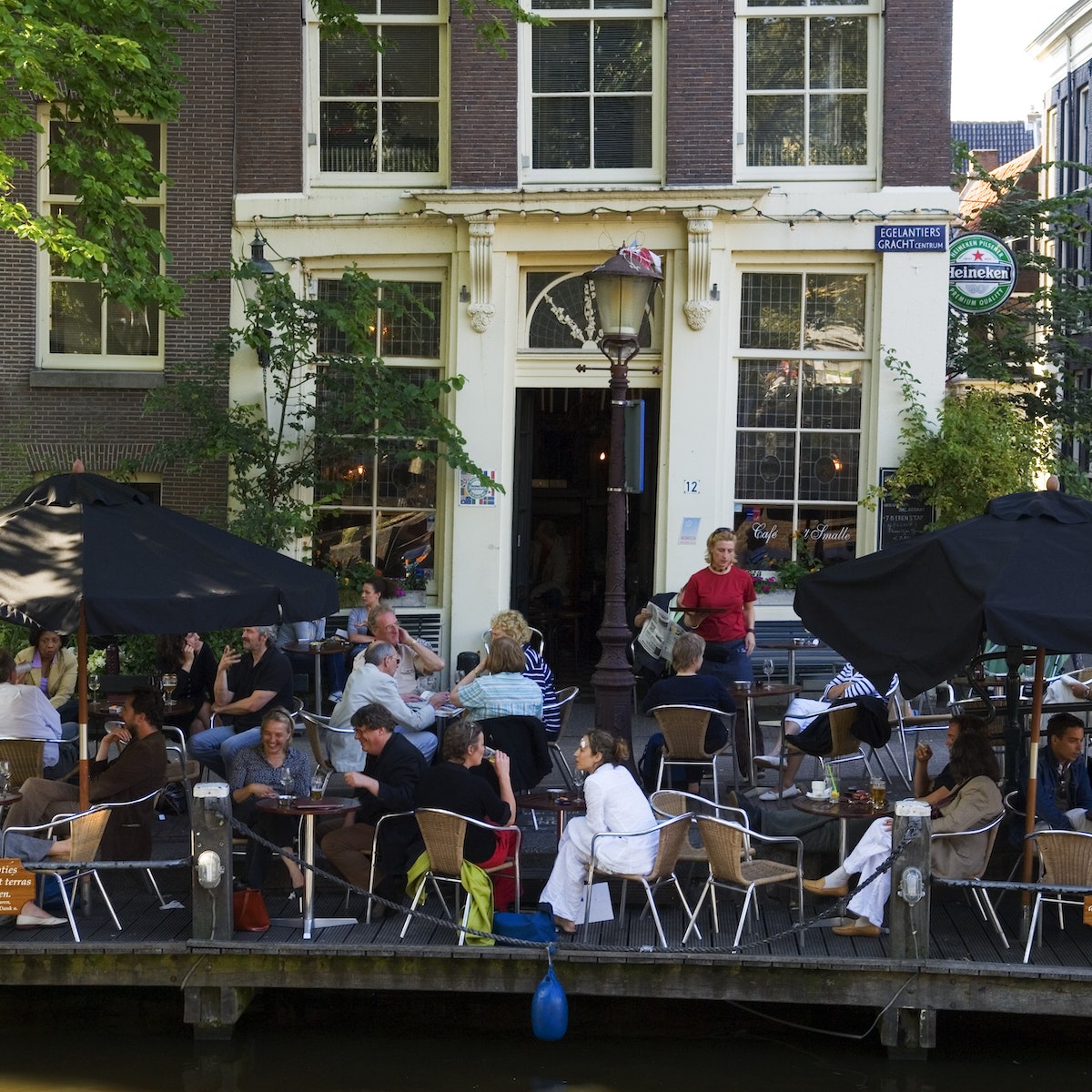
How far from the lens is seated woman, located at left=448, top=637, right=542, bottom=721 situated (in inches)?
371

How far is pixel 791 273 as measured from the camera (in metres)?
14.6

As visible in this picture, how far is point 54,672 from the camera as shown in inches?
445

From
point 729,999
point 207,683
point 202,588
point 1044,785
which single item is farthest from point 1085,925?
point 207,683

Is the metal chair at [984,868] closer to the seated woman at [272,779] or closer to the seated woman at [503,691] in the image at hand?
the seated woman at [503,691]

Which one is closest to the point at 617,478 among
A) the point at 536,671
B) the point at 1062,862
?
the point at 536,671

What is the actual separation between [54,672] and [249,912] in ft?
12.7

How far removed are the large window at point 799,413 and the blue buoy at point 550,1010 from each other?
755 centimetres

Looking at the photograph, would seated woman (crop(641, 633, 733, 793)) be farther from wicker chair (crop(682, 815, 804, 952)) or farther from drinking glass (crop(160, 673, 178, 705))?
drinking glass (crop(160, 673, 178, 705))

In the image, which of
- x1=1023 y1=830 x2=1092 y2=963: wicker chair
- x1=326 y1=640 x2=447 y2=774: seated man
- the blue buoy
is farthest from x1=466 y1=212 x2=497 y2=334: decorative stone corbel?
x1=1023 y1=830 x2=1092 y2=963: wicker chair

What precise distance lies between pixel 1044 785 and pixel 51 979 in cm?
573

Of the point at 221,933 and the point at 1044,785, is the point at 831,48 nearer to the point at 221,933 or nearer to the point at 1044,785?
the point at 1044,785

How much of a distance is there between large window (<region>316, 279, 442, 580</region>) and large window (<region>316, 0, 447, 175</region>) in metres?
1.27

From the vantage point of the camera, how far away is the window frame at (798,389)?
14.6 meters

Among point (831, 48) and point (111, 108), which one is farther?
point (831, 48)
